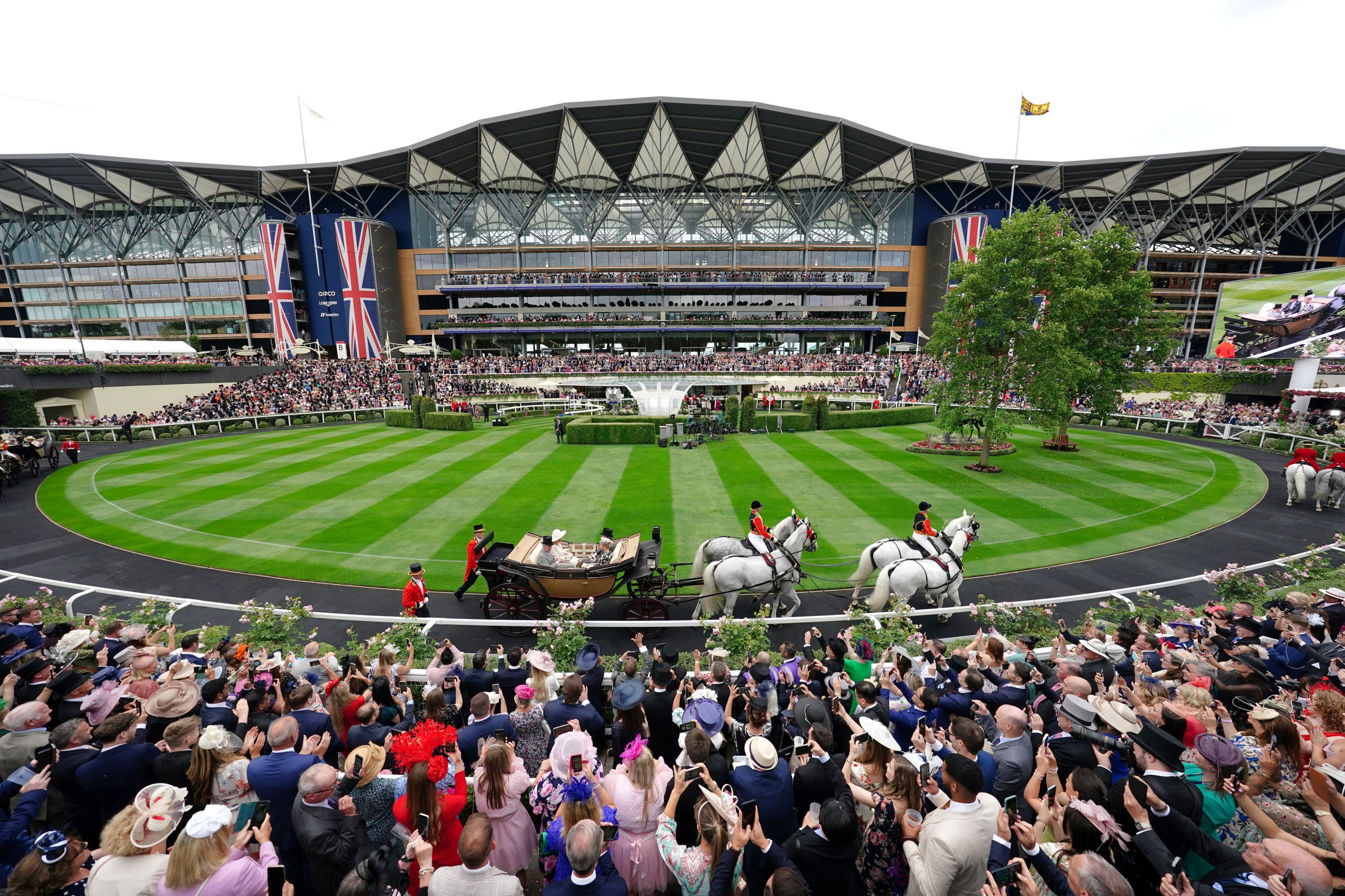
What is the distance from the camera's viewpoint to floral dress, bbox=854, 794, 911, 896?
3.43 metres

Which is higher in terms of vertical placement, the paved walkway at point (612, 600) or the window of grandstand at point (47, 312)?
the window of grandstand at point (47, 312)

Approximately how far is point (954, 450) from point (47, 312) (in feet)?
406

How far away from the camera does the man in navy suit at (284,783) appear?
150 inches

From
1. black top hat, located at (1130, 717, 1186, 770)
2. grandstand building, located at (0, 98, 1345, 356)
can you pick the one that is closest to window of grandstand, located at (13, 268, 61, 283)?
grandstand building, located at (0, 98, 1345, 356)

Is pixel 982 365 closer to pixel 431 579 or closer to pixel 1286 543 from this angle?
pixel 1286 543

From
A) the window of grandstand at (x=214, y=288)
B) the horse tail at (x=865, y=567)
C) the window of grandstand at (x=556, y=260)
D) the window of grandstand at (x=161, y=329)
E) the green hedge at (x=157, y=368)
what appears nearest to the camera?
the horse tail at (x=865, y=567)

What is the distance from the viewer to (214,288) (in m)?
72.1

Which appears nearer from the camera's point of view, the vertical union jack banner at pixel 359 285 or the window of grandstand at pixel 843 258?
the vertical union jack banner at pixel 359 285

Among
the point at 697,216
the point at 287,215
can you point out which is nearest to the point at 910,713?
the point at 697,216

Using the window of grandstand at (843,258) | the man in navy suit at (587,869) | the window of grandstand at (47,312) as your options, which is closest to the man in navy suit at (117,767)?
the man in navy suit at (587,869)

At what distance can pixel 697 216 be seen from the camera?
67.8 m

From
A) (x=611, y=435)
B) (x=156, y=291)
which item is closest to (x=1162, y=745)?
(x=611, y=435)

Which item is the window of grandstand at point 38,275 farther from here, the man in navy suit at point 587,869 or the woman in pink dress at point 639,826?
the man in navy suit at point 587,869

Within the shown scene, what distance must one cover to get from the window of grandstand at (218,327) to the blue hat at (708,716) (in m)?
92.5
